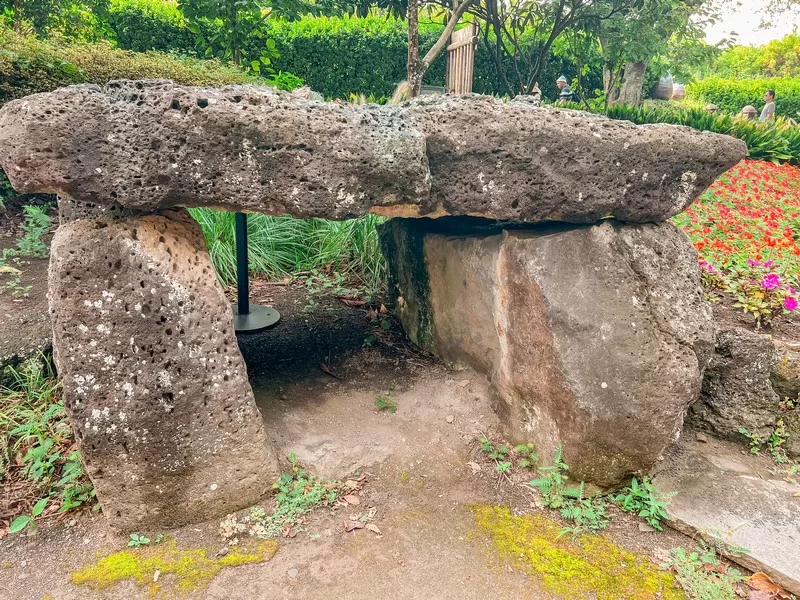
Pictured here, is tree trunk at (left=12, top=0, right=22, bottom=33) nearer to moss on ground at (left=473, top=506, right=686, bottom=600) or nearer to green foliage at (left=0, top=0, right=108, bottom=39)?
green foliage at (left=0, top=0, right=108, bottom=39)

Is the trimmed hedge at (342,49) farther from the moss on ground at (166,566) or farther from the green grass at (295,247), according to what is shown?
the moss on ground at (166,566)

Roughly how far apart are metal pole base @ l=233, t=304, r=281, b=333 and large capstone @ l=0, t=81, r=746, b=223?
154 cm

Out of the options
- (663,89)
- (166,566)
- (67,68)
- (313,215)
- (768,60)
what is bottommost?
(166,566)

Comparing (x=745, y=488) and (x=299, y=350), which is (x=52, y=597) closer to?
(x=299, y=350)

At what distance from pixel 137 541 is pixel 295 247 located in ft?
10.4

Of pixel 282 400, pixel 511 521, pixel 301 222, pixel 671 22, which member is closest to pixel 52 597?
pixel 282 400

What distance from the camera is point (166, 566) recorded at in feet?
6.52

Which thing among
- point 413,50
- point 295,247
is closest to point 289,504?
point 295,247

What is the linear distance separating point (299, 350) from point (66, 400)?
4.91ft

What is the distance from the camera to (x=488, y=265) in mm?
2781

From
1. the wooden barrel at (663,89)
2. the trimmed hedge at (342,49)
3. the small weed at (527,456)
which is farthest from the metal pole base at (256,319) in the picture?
the wooden barrel at (663,89)

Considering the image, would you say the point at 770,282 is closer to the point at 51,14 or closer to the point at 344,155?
the point at 344,155

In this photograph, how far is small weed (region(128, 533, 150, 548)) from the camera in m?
2.07

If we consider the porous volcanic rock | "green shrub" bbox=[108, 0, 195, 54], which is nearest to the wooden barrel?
"green shrub" bbox=[108, 0, 195, 54]
